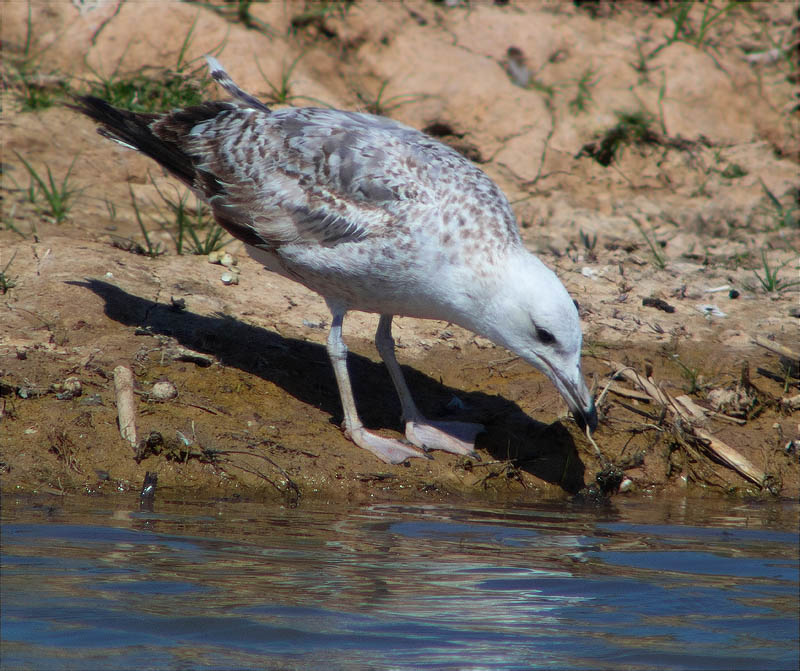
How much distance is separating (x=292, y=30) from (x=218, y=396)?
17.2 feet

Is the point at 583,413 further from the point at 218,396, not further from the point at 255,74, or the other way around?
the point at 255,74

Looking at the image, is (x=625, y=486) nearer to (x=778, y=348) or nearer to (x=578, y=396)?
(x=578, y=396)

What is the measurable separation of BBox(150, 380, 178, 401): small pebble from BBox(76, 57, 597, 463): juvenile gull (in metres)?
0.89

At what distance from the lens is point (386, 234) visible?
5238 mm

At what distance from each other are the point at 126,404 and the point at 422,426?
1606 millimetres

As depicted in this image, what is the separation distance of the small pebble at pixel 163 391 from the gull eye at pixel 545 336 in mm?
1975

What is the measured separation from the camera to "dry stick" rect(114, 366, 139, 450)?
16.9ft

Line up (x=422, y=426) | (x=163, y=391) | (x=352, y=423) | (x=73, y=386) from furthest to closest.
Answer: (x=422, y=426) → (x=352, y=423) → (x=163, y=391) → (x=73, y=386)

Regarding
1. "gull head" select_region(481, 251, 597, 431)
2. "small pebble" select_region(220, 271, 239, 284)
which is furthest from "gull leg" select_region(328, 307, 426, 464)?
"small pebble" select_region(220, 271, 239, 284)

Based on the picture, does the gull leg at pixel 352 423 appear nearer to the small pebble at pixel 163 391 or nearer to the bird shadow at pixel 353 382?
the bird shadow at pixel 353 382

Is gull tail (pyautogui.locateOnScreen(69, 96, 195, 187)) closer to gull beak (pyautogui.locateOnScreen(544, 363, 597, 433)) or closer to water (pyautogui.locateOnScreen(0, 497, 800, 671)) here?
water (pyautogui.locateOnScreen(0, 497, 800, 671))

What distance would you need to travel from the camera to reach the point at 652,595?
379 centimetres

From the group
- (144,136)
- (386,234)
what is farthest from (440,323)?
(144,136)

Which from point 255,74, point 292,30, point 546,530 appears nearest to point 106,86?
point 255,74
